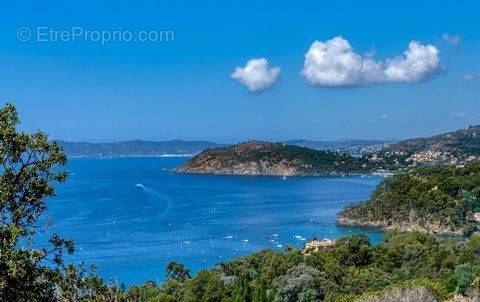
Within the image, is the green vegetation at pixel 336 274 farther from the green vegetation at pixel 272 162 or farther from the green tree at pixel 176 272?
the green vegetation at pixel 272 162

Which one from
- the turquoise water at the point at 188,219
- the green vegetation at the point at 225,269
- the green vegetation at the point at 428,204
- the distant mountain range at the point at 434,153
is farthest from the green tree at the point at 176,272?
the distant mountain range at the point at 434,153

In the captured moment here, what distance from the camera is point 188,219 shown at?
247 ft

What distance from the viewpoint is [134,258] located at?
52.8 metres

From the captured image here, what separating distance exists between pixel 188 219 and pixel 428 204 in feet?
100

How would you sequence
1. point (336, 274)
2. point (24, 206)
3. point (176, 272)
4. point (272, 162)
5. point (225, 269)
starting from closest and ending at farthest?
point (24, 206)
point (336, 274)
point (225, 269)
point (176, 272)
point (272, 162)

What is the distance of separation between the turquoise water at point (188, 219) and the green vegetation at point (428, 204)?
393 centimetres

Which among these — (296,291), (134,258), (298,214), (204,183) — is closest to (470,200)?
(298,214)

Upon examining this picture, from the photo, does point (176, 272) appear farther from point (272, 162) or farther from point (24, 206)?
point (272, 162)

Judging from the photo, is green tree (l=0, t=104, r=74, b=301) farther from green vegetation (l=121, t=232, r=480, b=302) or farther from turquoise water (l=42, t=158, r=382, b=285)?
turquoise water (l=42, t=158, r=382, b=285)

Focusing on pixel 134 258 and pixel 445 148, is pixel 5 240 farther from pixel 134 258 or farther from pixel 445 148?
pixel 445 148

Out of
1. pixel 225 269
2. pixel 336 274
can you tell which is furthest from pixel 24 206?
pixel 225 269

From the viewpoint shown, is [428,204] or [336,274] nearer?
[336,274]

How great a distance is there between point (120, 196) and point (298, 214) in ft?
122

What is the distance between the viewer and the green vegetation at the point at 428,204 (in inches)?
2482
